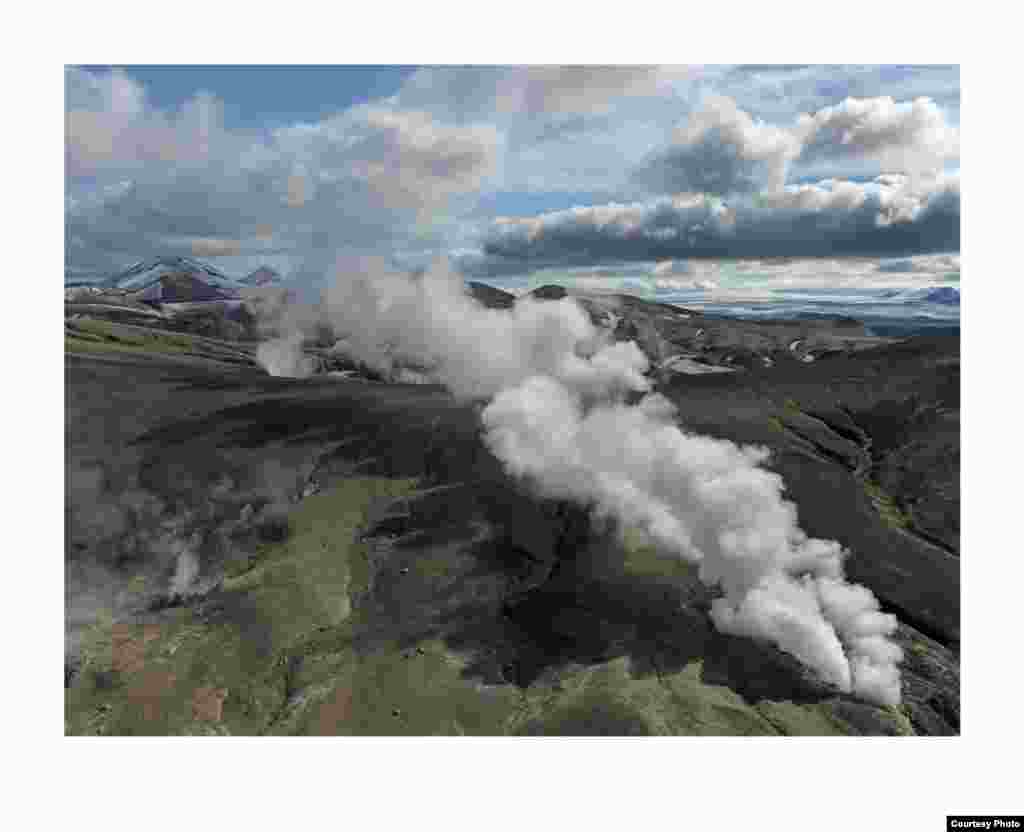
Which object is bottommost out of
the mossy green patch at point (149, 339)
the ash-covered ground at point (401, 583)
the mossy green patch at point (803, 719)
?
the mossy green patch at point (803, 719)

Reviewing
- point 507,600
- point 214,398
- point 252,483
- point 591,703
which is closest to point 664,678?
point 591,703

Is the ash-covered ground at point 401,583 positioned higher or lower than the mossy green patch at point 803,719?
higher

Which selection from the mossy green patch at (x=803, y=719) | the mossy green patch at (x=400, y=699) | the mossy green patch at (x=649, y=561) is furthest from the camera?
the mossy green patch at (x=649, y=561)

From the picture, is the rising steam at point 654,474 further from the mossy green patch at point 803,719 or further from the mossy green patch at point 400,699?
the mossy green patch at point 400,699

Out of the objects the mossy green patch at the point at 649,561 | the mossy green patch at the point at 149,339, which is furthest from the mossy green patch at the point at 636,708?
the mossy green patch at the point at 149,339

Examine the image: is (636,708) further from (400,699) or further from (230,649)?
(230,649)

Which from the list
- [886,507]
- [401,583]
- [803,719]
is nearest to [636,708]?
[803,719]

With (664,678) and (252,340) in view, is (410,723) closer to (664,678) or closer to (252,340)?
(664,678)

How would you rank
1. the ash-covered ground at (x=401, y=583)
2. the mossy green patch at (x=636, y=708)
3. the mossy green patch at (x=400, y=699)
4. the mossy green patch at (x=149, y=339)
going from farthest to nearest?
the mossy green patch at (x=149, y=339), the ash-covered ground at (x=401, y=583), the mossy green patch at (x=400, y=699), the mossy green patch at (x=636, y=708)

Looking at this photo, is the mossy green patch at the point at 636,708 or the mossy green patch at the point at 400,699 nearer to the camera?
the mossy green patch at the point at 636,708
